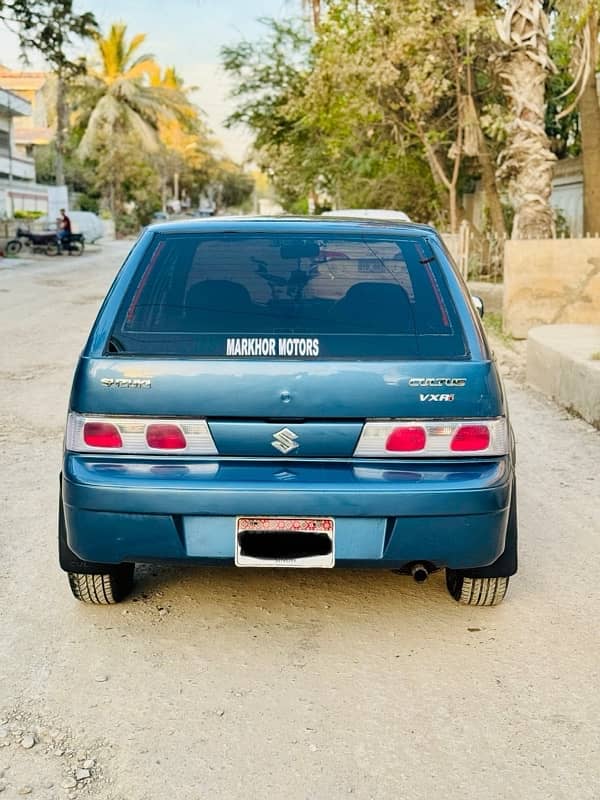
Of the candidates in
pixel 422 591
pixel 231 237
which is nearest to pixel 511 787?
pixel 422 591

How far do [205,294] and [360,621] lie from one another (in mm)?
1475

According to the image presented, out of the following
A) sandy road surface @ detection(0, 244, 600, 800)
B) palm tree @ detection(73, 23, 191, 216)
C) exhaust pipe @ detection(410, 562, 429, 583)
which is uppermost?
palm tree @ detection(73, 23, 191, 216)

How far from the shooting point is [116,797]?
2.94 m

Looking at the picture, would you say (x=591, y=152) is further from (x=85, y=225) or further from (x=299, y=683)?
(x=85, y=225)

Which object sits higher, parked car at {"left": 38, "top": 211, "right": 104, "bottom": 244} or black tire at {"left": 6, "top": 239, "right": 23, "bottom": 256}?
parked car at {"left": 38, "top": 211, "right": 104, "bottom": 244}

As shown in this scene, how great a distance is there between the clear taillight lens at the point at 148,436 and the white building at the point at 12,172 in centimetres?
4321

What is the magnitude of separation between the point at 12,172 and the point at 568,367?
4652 cm

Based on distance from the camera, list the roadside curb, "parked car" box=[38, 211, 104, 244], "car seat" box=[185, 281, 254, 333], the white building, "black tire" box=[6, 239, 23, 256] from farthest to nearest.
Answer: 1. the white building
2. "parked car" box=[38, 211, 104, 244]
3. "black tire" box=[6, 239, 23, 256]
4. the roadside curb
5. "car seat" box=[185, 281, 254, 333]

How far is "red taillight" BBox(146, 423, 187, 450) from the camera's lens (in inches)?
151

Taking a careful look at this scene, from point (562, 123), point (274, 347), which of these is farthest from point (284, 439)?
point (562, 123)

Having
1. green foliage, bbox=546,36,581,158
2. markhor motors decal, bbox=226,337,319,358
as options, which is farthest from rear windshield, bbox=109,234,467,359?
green foliage, bbox=546,36,581,158

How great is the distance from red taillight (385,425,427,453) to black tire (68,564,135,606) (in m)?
1.31

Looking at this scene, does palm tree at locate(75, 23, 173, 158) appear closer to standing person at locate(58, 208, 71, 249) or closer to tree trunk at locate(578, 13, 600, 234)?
standing person at locate(58, 208, 71, 249)

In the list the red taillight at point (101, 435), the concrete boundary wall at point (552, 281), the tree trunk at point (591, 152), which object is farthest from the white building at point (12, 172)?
the red taillight at point (101, 435)
